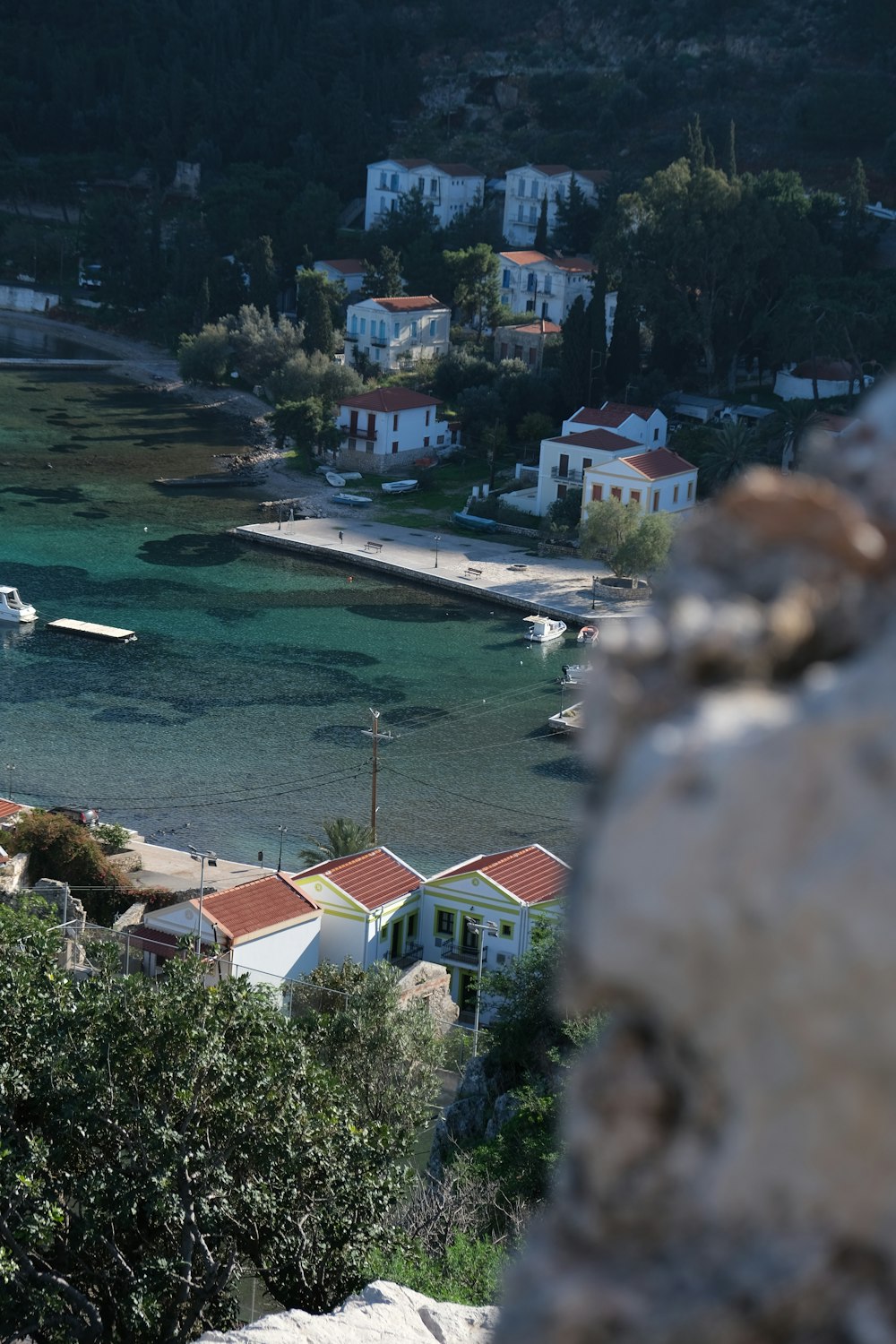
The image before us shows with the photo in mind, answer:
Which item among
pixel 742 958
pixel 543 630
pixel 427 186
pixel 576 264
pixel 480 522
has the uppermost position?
pixel 427 186

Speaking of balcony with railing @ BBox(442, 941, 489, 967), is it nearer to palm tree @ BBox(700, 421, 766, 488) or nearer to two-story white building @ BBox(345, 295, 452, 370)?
palm tree @ BBox(700, 421, 766, 488)

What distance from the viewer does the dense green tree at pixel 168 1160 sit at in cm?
1009

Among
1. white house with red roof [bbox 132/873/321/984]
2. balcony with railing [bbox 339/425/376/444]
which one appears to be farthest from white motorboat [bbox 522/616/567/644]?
white house with red roof [bbox 132/873/321/984]

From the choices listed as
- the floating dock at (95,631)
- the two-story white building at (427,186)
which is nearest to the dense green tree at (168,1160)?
the floating dock at (95,631)

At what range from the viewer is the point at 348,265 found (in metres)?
68.4

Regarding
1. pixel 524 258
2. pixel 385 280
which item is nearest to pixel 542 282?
pixel 524 258

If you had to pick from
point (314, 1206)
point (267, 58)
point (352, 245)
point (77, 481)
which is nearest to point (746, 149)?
point (352, 245)

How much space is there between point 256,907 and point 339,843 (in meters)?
4.46

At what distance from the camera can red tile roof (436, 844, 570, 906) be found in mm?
22531

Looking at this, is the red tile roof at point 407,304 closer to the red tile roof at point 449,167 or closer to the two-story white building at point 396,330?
the two-story white building at point 396,330

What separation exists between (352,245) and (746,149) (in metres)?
18.1

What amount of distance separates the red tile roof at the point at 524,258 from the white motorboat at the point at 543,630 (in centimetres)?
2757

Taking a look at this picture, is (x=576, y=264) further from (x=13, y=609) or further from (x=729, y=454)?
(x=13, y=609)

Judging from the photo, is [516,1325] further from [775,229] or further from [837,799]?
[775,229]
